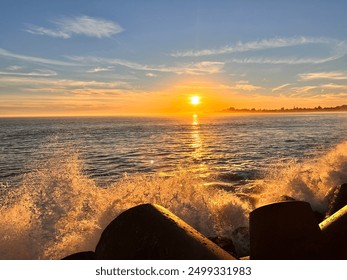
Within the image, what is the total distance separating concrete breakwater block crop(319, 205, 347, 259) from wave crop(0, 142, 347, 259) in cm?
299

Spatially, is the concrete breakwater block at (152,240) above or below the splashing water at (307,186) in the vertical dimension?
above

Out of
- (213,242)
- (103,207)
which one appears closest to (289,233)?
(213,242)

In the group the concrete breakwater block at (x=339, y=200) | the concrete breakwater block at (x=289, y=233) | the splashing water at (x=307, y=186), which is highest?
the concrete breakwater block at (x=289, y=233)

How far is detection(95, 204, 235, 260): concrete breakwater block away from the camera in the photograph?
168 inches

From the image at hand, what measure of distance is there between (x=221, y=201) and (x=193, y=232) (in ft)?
28.1

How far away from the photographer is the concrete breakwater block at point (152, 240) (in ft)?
14.0

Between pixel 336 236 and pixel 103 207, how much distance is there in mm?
7399

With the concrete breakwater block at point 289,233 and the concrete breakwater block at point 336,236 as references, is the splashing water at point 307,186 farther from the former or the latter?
the concrete breakwater block at point 289,233

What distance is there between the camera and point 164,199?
40.4ft

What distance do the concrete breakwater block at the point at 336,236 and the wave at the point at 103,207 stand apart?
2.99 metres

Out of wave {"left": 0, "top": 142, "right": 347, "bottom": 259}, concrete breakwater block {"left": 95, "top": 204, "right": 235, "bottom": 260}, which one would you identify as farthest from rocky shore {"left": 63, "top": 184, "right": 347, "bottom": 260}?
wave {"left": 0, "top": 142, "right": 347, "bottom": 259}

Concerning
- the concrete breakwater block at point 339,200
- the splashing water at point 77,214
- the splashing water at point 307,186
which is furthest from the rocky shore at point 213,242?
the splashing water at point 307,186
